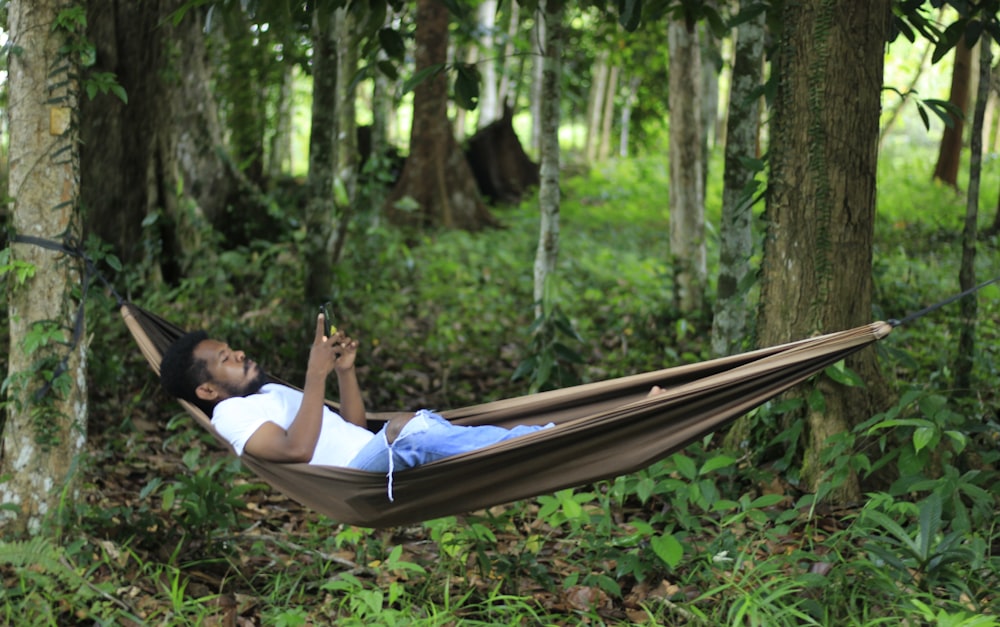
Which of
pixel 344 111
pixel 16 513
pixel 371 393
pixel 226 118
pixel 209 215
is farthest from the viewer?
pixel 226 118

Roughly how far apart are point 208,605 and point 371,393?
2019 mm

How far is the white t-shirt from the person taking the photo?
8.14ft

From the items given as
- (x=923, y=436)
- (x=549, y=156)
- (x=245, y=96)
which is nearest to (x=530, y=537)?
(x=923, y=436)

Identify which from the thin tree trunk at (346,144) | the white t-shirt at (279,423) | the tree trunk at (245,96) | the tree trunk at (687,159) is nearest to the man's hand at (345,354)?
the white t-shirt at (279,423)

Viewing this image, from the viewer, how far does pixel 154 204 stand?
5.15 meters

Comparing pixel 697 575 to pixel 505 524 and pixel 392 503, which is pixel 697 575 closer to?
pixel 505 524

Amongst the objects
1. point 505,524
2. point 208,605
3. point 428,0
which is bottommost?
point 208,605

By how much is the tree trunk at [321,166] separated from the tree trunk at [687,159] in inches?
81.5

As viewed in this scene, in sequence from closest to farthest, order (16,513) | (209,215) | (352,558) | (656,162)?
(16,513) → (352,558) → (209,215) → (656,162)

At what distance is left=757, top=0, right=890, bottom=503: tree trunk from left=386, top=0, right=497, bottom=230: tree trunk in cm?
472

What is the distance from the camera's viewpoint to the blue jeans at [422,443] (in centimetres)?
249

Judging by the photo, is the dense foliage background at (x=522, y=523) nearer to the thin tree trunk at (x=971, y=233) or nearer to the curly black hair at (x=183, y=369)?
the thin tree trunk at (x=971, y=233)

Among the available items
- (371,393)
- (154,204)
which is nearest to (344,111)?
(154,204)

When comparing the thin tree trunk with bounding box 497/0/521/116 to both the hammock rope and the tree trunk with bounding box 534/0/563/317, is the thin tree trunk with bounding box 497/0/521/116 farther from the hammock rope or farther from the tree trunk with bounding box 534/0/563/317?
the hammock rope
